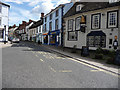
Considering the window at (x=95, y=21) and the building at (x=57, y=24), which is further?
the building at (x=57, y=24)

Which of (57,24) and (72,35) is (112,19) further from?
(57,24)

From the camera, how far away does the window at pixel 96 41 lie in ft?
50.0

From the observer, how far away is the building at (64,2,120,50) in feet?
46.3

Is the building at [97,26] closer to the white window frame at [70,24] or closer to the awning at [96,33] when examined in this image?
the awning at [96,33]

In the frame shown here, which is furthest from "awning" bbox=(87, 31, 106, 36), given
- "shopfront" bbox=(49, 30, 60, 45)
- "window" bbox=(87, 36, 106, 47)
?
"shopfront" bbox=(49, 30, 60, 45)

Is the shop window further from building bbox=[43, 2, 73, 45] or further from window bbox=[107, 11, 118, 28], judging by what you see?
building bbox=[43, 2, 73, 45]

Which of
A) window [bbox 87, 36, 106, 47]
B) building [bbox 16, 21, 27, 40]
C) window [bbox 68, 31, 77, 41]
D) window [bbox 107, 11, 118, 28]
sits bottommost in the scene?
window [bbox 87, 36, 106, 47]

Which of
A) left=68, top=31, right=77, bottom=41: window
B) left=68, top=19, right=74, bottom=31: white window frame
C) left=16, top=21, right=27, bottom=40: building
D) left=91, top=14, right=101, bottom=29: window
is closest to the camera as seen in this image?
A: left=91, top=14, right=101, bottom=29: window

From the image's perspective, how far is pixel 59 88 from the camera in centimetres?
394

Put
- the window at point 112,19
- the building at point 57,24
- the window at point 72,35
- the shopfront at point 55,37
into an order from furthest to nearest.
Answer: the shopfront at point 55,37 → the building at point 57,24 → the window at point 72,35 → the window at point 112,19

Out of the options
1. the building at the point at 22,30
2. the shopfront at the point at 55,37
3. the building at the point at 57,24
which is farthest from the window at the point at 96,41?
the building at the point at 22,30

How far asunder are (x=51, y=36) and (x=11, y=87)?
2605 cm

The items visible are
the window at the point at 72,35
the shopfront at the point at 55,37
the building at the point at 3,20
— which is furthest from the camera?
the building at the point at 3,20

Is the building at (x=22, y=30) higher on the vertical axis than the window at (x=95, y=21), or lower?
higher
